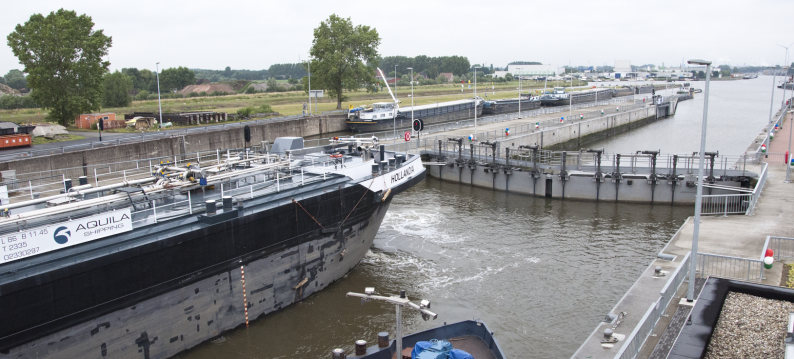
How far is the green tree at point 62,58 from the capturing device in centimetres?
4762

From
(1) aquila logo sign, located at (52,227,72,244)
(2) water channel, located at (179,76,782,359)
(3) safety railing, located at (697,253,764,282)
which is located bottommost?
(2) water channel, located at (179,76,782,359)

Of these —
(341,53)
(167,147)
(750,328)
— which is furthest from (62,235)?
(341,53)

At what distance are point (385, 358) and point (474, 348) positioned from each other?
2.32m

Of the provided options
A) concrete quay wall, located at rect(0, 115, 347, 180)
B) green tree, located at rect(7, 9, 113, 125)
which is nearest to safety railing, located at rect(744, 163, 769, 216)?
concrete quay wall, located at rect(0, 115, 347, 180)

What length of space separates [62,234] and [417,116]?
2469 inches

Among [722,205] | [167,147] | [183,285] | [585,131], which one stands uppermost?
[167,147]

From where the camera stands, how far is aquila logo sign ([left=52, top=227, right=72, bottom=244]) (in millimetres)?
13586

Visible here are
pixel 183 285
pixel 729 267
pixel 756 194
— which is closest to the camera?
pixel 183 285

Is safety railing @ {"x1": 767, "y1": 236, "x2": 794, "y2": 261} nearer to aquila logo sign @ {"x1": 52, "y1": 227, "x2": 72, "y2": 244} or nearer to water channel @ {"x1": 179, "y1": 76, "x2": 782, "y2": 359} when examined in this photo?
water channel @ {"x1": 179, "y1": 76, "x2": 782, "y2": 359}

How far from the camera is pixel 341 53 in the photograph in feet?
263

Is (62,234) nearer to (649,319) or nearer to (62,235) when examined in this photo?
(62,235)

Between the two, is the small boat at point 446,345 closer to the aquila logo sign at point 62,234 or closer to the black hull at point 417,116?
the aquila logo sign at point 62,234

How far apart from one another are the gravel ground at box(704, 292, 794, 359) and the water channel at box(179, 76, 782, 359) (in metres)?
2.21

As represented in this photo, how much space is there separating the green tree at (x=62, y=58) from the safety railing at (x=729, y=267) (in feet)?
170
